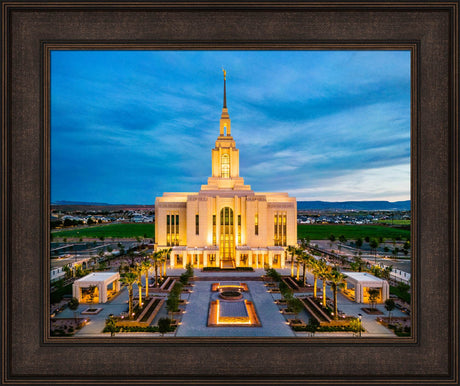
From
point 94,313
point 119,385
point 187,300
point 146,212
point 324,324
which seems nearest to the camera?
point 119,385

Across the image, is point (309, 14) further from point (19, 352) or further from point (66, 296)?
point (66, 296)

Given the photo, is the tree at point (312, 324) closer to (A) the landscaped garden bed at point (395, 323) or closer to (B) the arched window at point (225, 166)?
(A) the landscaped garden bed at point (395, 323)

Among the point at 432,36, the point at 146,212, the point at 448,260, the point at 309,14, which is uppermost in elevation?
the point at 309,14

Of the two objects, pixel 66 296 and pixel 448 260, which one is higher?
pixel 448 260

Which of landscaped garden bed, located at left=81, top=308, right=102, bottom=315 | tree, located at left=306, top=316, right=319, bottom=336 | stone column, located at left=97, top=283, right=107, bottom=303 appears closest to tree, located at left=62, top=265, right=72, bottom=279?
stone column, located at left=97, top=283, right=107, bottom=303

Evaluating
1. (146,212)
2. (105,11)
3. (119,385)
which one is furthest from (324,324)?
(146,212)

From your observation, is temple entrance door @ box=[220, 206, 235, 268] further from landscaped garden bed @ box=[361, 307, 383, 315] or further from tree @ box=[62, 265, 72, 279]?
landscaped garden bed @ box=[361, 307, 383, 315]

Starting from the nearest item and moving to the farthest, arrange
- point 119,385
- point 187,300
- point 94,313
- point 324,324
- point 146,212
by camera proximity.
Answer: point 119,385, point 324,324, point 94,313, point 187,300, point 146,212

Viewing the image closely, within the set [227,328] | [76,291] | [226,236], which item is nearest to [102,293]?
[76,291]

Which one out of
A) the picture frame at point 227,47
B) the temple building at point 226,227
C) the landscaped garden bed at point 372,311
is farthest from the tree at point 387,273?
the picture frame at point 227,47
